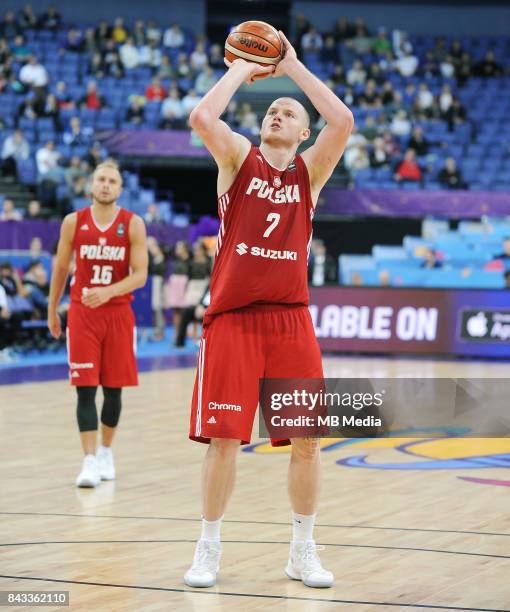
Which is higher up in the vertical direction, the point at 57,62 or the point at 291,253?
the point at 57,62

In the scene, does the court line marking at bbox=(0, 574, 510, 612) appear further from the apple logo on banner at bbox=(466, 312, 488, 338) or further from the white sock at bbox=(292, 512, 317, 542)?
the apple logo on banner at bbox=(466, 312, 488, 338)

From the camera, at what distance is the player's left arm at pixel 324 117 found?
15.9 ft

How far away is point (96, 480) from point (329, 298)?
1083 centimetres

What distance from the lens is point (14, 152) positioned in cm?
2319

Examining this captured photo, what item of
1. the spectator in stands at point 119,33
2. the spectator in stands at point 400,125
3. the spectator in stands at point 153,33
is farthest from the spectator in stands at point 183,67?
the spectator in stands at point 400,125

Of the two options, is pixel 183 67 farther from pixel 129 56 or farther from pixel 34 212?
pixel 34 212

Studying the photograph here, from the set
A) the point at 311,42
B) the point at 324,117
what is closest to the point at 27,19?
the point at 311,42

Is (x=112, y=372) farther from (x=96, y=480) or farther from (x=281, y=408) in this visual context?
(x=281, y=408)

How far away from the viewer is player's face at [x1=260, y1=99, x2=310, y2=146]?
4.92 meters

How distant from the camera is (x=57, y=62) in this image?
90.5 feet

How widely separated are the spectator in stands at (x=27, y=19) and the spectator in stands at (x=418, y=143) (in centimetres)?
1027

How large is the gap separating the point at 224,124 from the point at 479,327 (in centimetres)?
1293

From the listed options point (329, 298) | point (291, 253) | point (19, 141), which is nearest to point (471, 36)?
point (19, 141)

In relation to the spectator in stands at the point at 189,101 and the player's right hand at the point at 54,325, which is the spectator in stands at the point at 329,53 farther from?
the player's right hand at the point at 54,325
